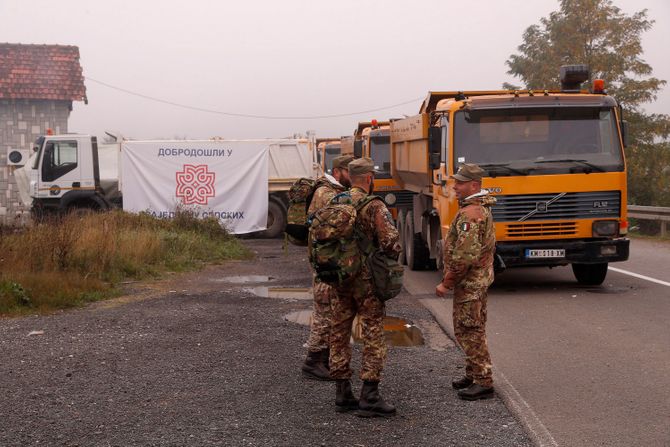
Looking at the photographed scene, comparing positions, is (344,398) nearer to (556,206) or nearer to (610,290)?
(556,206)

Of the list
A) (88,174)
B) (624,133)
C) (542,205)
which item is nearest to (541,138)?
(542,205)

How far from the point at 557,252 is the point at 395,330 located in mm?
3329

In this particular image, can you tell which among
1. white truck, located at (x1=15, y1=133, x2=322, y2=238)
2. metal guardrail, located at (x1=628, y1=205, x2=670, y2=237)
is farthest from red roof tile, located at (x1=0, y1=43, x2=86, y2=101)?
metal guardrail, located at (x1=628, y1=205, x2=670, y2=237)

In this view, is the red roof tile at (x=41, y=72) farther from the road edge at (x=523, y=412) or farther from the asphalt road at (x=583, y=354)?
the road edge at (x=523, y=412)

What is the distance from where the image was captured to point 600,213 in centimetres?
1134

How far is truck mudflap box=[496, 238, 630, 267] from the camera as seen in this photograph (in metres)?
11.2

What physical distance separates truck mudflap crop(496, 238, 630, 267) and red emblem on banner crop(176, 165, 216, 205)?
37.2 ft

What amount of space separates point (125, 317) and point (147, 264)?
4605 mm

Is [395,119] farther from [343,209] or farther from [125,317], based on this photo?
[343,209]

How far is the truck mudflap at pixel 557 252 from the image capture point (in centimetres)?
1119

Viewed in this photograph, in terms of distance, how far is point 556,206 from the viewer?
36.9 feet

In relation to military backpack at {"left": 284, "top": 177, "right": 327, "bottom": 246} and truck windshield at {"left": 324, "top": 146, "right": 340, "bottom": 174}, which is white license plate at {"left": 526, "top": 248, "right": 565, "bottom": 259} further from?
truck windshield at {"left": 324, "top": 146, "right": 340, "bottom": 174}

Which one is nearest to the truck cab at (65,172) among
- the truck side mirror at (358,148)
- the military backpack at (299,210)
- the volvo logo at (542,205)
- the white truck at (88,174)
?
the white truck at (88,174)

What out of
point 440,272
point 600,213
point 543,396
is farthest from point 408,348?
point 440,272
